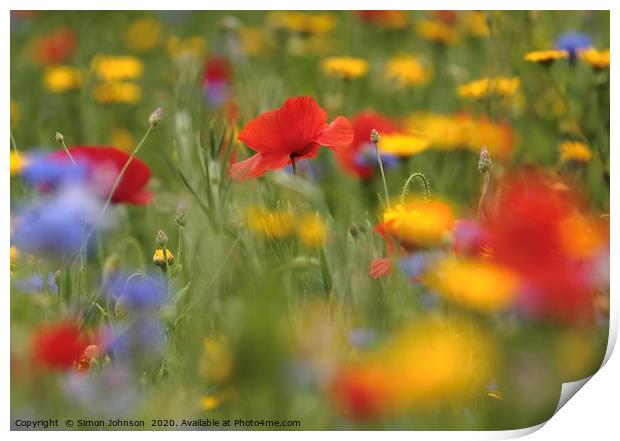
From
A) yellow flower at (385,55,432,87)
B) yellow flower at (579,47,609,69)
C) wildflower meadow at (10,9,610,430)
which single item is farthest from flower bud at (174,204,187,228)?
yellow flower at (579,47,609,69)

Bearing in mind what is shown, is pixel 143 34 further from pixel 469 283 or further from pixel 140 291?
pixel 469 283

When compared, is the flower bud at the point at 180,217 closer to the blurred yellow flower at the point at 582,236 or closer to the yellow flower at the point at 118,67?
the yellow flower at the point at 118,67

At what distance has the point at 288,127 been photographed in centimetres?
105

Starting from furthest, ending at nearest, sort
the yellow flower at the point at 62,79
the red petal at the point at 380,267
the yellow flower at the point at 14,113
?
the yellow flower at the point at 62,79 < the yellow flower at the point at 14,113 < the red petal at the point at 380,267

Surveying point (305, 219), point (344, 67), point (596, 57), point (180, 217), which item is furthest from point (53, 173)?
point (596, 57)

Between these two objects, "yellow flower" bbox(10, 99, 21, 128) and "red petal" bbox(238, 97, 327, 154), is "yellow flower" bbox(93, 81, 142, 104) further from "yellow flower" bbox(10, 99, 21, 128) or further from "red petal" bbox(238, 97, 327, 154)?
"red petal" bbox(238, 97, 327, 154)

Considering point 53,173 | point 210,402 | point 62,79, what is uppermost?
point 62,79

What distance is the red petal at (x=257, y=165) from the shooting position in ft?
3.48

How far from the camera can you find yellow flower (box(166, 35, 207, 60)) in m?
1.26

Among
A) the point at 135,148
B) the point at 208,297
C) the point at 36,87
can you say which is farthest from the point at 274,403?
the point at 36,87

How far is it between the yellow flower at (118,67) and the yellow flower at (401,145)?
1.04 feet

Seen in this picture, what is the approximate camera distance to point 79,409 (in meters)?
1.09

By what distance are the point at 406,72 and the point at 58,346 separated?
0.53 m

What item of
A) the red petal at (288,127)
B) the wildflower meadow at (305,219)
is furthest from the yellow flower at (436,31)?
the red petal at (288,127)
